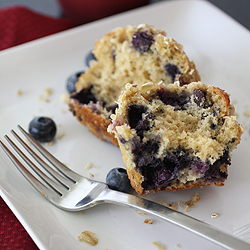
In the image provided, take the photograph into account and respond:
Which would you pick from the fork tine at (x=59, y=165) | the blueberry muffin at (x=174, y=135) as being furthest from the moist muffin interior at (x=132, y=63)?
the fork tine at (x=59, y=165)

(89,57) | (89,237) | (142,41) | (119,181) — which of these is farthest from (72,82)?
(89,237)

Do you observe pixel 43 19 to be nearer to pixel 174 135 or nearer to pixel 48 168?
pixel 48 168

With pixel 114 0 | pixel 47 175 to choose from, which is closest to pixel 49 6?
pixel 114 0

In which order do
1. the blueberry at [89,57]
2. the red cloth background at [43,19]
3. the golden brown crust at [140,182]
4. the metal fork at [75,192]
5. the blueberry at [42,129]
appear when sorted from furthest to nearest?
the red cloth background at [43,19]
the blueberry at [89,57]
the blueberry at [42,129]
the golden brown crust at [140,182]
the metal fork at [75,192]

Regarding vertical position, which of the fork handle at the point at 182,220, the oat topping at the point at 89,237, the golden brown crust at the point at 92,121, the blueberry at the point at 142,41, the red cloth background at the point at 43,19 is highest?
the red cloth background at the point at 43,19

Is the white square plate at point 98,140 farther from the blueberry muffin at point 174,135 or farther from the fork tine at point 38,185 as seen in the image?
the blueberry muffin at point 174,135

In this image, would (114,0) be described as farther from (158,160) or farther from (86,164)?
(158,160)
